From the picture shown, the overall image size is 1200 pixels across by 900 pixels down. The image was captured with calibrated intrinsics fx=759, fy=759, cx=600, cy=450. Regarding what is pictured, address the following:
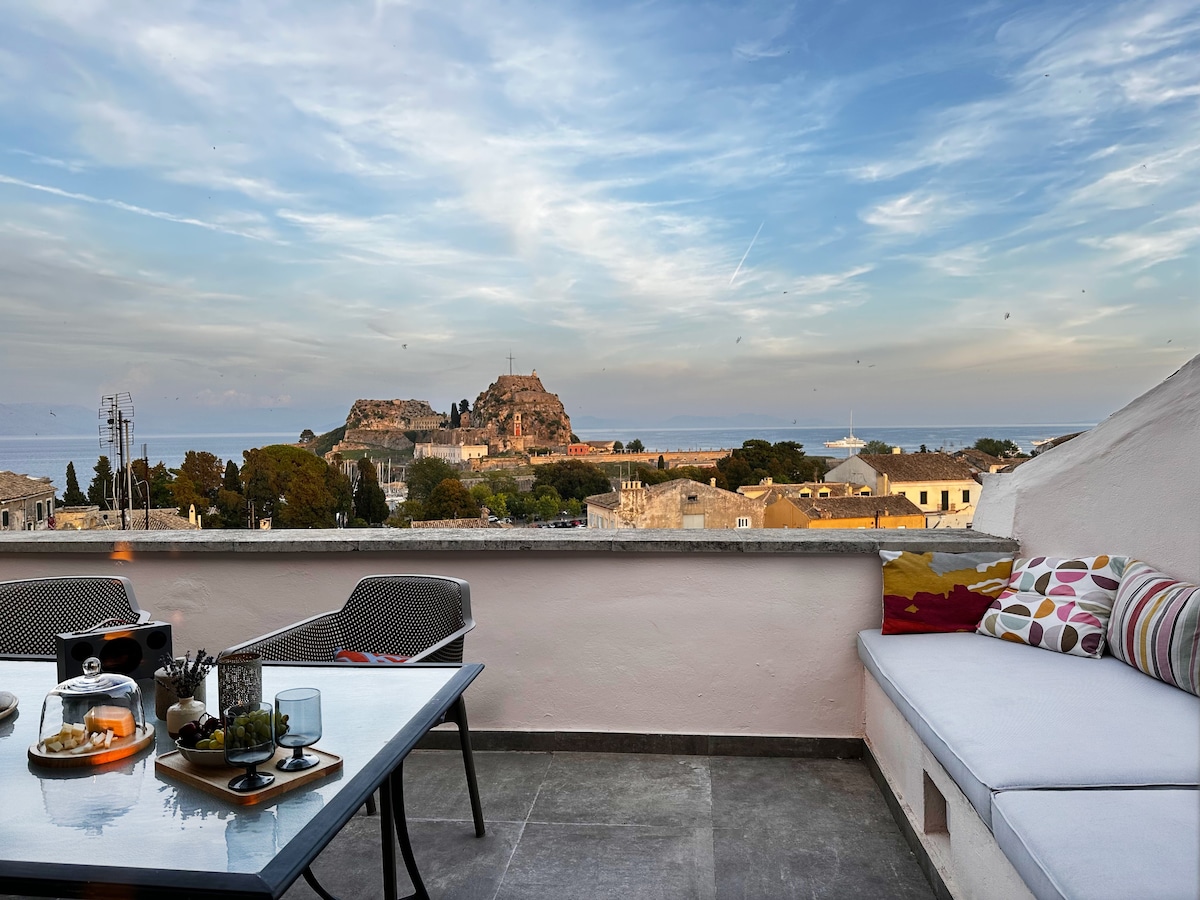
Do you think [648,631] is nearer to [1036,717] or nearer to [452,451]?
[1036,717]

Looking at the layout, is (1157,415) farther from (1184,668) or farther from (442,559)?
(442,559)

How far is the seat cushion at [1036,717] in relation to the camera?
5.26 ft

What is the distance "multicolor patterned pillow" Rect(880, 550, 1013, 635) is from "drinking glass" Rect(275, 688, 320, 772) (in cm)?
215

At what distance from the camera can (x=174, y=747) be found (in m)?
1.43

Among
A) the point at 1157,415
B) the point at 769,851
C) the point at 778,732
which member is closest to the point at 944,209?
the point at 1157,415

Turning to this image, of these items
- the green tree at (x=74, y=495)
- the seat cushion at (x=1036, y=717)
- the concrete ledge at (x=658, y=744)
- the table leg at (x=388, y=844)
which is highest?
the green tree at (x=74, y=495)

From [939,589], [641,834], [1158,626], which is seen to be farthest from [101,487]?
[1158,626]

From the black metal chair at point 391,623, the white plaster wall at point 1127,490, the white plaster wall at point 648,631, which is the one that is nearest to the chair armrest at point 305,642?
the black metal chair at point 391,623

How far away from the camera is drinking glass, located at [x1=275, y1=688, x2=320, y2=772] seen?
1329mm

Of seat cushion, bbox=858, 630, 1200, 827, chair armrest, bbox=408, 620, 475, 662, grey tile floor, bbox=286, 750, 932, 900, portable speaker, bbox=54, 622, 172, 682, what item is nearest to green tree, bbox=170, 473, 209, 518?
grey tile floor, bbox=286, 750, 932, 900

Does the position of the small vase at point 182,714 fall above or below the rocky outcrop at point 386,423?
below

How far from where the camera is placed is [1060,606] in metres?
2.46

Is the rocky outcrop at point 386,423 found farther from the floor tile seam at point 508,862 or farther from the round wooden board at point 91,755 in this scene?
the round wooden board at point 91,755

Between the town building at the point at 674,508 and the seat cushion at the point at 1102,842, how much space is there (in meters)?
2.00
